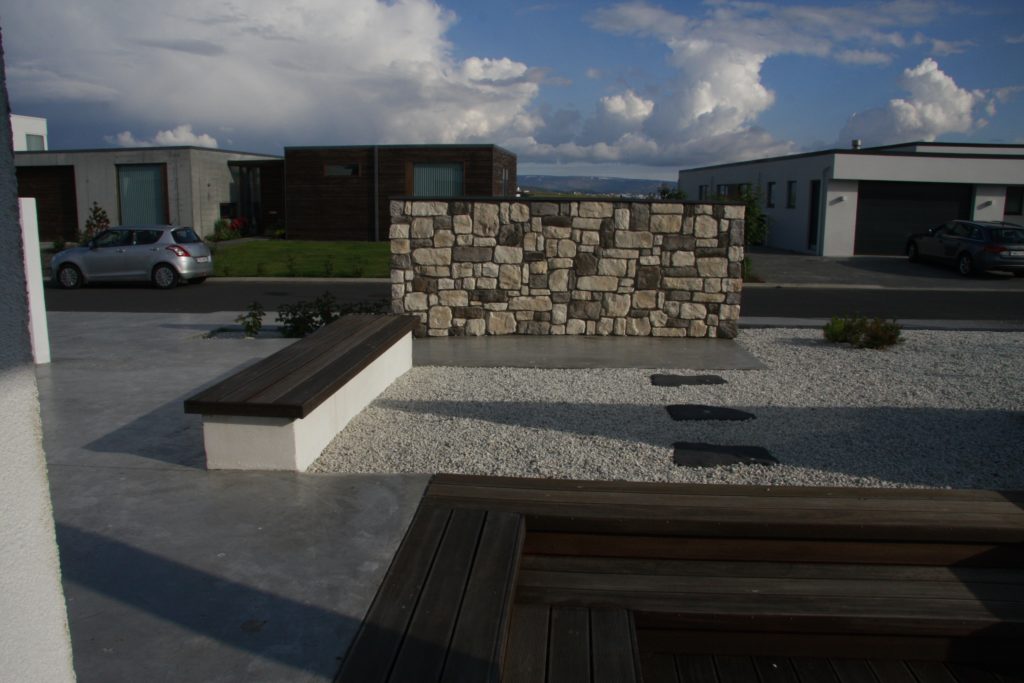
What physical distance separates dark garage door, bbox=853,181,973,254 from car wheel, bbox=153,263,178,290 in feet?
75.3

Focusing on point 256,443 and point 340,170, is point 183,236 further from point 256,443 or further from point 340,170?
point 256,443

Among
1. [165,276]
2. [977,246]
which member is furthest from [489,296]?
[977,246]

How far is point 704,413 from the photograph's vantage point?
7078 millimetres

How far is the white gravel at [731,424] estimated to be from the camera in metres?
5.60

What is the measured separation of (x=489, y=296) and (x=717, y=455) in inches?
221

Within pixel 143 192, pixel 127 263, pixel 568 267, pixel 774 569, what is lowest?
pixel 774 569

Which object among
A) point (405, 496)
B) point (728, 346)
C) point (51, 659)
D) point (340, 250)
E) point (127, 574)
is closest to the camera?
point (51, 659)

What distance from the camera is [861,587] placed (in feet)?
12.9

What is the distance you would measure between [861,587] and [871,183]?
29.8m

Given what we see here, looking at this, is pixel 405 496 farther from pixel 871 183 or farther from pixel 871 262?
pixel 871 183

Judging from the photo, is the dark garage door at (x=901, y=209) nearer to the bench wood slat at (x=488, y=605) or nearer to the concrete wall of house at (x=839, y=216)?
the concrete wall of house at (x=839, y=216)

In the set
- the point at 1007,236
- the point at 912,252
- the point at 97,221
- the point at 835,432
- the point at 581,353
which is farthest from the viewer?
the point at 97,221

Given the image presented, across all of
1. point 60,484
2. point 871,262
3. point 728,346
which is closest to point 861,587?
point 60,484

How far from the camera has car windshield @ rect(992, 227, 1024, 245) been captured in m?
23.4
